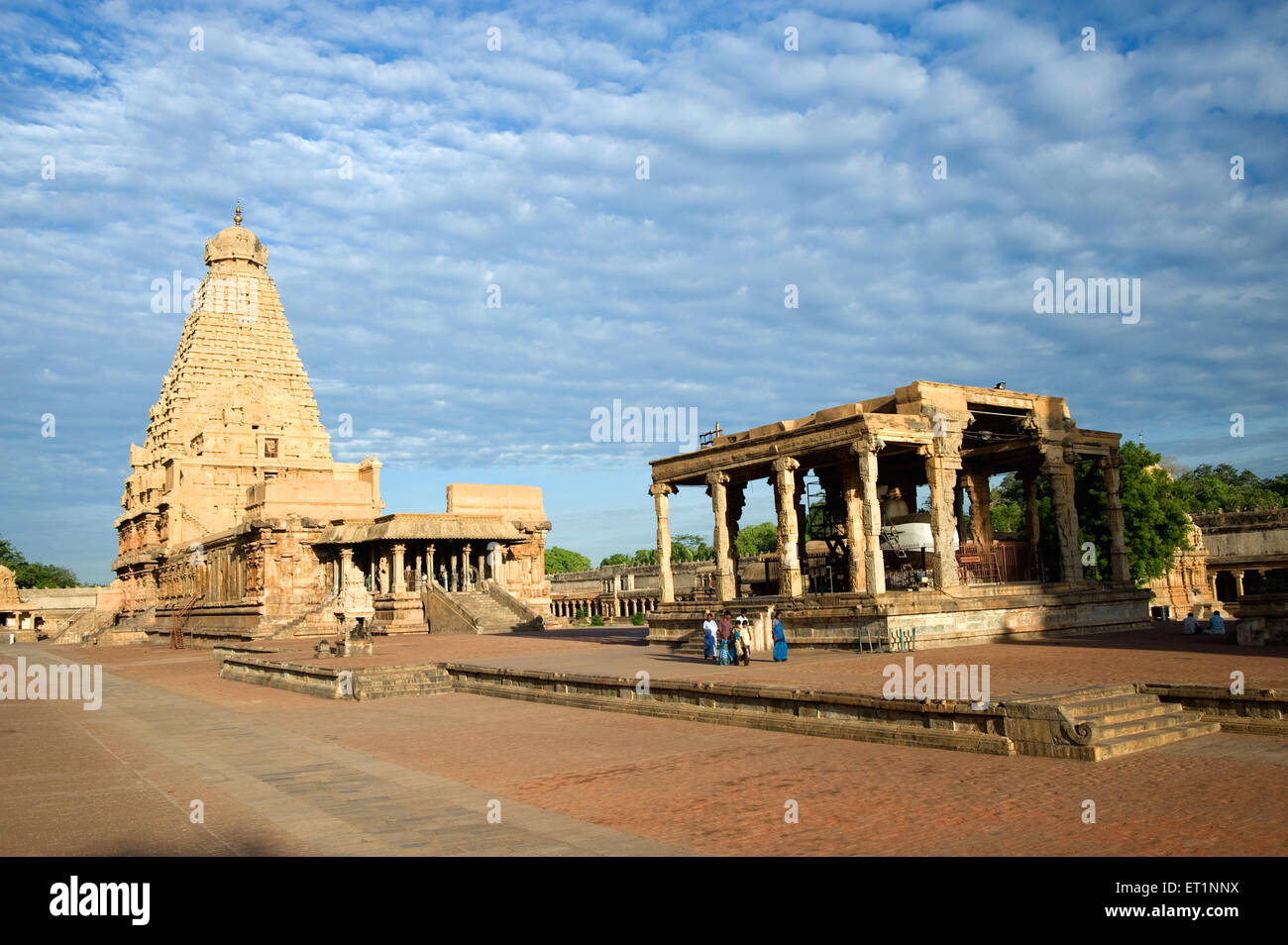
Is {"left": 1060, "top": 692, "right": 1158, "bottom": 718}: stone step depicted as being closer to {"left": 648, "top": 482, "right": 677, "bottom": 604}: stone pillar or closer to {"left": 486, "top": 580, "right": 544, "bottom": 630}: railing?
{"left": 648, "top": 482, "right": 677, "bottom": 604}: stone pillar

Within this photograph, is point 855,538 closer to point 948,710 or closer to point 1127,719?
point 948,710

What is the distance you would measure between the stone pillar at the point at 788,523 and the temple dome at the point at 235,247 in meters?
68.0

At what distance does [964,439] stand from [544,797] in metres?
28.2

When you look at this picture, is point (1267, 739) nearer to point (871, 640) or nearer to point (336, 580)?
point (871, 640)

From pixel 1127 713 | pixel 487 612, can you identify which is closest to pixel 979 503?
pixel 487 612

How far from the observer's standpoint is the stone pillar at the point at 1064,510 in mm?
31094

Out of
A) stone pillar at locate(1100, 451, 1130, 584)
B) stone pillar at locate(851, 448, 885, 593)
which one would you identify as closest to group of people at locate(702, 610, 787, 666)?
stone pillar at locate(851, 448, 885, 593)

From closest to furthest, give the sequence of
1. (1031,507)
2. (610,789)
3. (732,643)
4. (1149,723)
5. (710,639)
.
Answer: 1. (610,789)
2. (1149,723)
3. (732,643)
4. (710,639)
5. (1031,507)

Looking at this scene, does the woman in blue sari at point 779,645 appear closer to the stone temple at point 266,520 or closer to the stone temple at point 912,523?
the stone temple at point 912,523

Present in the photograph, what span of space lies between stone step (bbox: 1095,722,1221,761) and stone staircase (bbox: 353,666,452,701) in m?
16.4

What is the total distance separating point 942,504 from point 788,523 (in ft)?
15.2

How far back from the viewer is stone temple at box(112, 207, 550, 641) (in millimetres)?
49500

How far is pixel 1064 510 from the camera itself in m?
31.3
